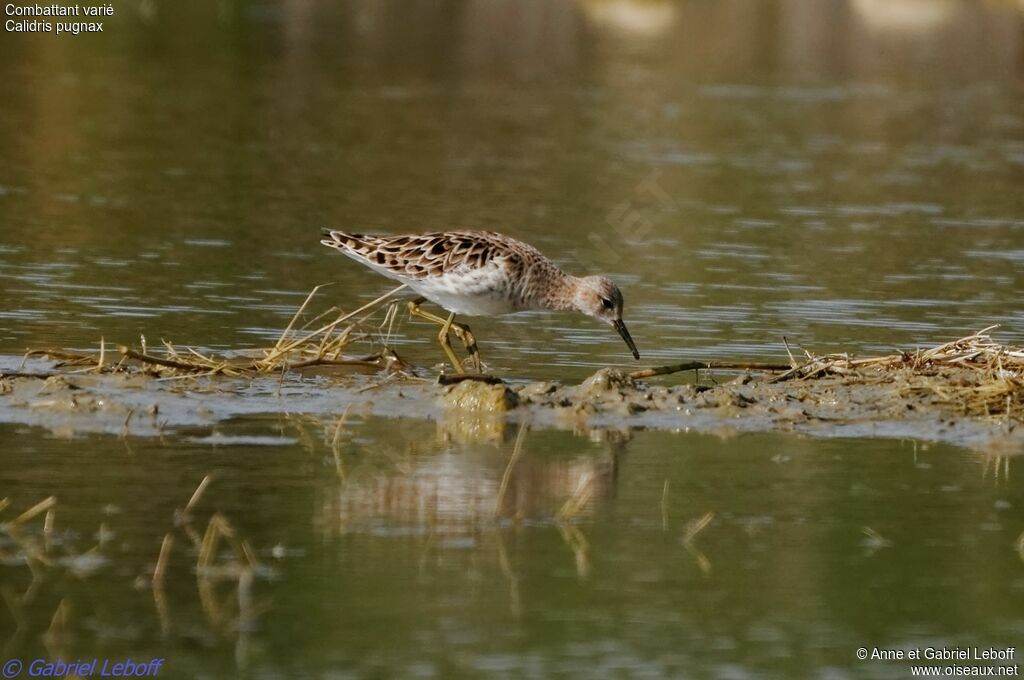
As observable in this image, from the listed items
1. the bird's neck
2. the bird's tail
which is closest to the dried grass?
the bird's tail

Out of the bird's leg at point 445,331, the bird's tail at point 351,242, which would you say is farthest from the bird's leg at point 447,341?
the bird's tail at point 351,242

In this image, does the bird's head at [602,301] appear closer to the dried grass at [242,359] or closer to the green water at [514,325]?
the green water at [514,325]

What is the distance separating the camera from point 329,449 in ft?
33.7

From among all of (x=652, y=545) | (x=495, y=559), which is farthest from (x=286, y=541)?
(x=652, y=545)

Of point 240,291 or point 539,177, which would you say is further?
point 539,177

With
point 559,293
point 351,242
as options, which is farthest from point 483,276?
point 351,242

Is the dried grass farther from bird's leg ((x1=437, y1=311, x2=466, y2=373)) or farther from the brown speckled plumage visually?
the brown speckled plumage

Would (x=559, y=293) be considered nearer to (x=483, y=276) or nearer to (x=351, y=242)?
(x=483, y=276)

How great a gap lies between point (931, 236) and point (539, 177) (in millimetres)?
5204

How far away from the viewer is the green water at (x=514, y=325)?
7.50m

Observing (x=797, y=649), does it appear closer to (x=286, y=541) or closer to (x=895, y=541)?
(x=895, y=541)

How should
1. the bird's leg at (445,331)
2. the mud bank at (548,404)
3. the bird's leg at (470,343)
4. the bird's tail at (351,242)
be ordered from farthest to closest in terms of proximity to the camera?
1. the bird's tail at (351,242)
2. the bird's leg at (470,343)
3. the bird's leg at (445,331)
4. the mud bank at (548,404)

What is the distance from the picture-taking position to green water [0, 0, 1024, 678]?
295 inches

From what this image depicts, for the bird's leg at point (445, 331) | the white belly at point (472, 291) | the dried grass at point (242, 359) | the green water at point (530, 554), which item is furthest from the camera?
the bird's leg at point (445, 331)
